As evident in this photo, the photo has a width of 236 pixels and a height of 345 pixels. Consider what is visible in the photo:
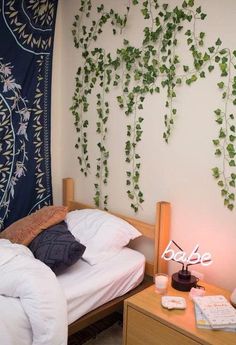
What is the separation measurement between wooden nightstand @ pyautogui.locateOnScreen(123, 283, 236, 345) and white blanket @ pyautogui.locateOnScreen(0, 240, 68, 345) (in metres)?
0.37

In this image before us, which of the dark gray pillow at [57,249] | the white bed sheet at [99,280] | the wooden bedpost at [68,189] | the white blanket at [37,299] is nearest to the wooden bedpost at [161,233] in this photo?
the white bed sheet at [99,280]

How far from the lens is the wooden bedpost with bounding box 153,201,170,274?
2.09m

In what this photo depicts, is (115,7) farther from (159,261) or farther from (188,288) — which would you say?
(188,288)

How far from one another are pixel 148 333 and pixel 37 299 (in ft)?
1.95

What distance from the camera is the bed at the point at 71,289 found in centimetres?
150

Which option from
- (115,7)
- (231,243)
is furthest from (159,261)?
(115,7)

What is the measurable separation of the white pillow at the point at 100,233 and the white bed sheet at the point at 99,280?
5 centimetres

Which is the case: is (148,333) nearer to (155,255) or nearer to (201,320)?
(201,320)

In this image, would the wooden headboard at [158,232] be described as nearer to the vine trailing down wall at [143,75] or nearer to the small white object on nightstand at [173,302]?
the vine trailing down wall at [143,75]

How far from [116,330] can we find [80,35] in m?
2.26

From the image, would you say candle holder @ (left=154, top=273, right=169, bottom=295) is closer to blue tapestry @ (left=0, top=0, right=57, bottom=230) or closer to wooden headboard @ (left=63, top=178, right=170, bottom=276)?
wooden headboard @ (left=63, top=178, right=170, bottom=276)

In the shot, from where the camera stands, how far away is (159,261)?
7.00 ft

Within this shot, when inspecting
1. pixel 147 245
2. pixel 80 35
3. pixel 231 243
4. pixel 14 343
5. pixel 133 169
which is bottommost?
pixel 14 343

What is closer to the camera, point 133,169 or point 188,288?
point 188,288
